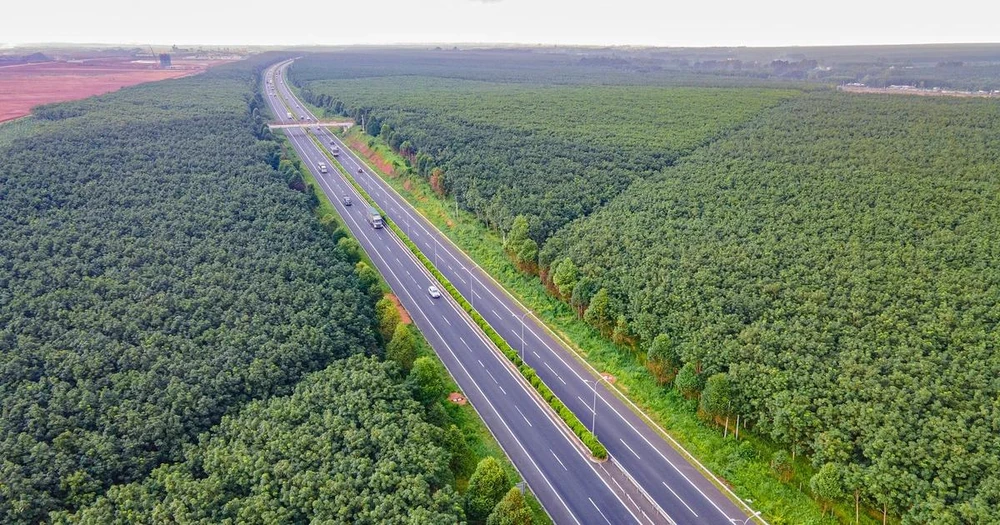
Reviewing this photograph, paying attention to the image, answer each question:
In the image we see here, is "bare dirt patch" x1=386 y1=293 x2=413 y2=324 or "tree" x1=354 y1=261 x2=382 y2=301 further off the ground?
"tree" x1=354 y1=261 x2=382 y2=301

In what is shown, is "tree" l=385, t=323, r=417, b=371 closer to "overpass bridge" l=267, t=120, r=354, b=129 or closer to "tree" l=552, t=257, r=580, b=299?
"tree" l=552, t=257, r=580, b=299

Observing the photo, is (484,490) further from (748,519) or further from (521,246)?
(521,246)

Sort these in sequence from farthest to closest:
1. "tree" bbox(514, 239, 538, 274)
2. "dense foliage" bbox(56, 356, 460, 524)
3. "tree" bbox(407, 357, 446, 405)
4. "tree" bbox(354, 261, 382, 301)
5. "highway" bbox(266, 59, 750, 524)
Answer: "tree" bbox(514, 239, 538, 274)
"tree" bbox(354, 261, 382, 301)
"tree" bbox(407, 357, 446, 405)
"highway" bbox(266, 59, 750, 524)
"dense foliage" bbox(56, 356, 460, 524)

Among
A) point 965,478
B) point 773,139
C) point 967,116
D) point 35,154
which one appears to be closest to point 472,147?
point 773,139

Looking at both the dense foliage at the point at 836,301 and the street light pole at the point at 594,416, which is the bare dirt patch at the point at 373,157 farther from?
the street light pole at the point at 594,416

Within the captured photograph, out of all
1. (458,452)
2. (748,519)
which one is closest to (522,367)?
(458,452)

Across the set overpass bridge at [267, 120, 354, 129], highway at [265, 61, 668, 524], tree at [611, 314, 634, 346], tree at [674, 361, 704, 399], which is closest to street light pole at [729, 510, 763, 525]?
highway at [265, 61, 668, 524]
